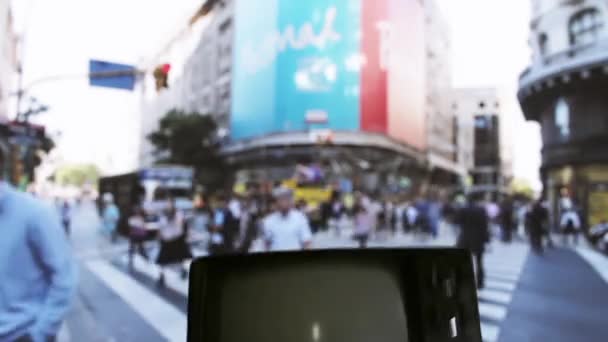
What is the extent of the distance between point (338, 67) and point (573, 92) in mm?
21944

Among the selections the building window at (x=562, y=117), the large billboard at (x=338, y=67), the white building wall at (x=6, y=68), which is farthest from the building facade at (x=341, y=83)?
the white building wall at (x=6, y=68)

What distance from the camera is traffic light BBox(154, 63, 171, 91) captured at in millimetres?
3928

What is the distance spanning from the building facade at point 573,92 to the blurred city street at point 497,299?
1.47 meters

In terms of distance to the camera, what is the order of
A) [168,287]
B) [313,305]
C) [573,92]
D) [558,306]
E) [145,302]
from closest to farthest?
[313,305], [558,306], [145,302], [168,287], [573,92]

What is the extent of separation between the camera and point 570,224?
9.28 metres

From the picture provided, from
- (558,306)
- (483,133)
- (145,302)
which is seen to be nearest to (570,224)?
(558,306)

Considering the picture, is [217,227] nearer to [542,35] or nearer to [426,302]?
[542,35]

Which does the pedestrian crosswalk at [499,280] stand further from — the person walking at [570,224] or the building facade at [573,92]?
the building facade at [573,92]

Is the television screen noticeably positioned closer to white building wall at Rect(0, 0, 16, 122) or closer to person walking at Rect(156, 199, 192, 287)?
person walking at Rect(156, 199, 192, 287)

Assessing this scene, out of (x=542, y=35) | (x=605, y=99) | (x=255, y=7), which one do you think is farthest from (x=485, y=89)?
(x=255, y=7)

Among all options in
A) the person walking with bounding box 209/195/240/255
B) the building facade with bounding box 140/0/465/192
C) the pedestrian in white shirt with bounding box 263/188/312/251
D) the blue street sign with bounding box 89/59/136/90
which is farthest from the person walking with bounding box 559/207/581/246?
the building facade with bounding box 140/0/465/192

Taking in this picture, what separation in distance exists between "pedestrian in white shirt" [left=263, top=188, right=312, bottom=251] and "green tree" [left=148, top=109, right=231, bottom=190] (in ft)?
35.0

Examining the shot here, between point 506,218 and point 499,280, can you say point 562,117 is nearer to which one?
point 499,280

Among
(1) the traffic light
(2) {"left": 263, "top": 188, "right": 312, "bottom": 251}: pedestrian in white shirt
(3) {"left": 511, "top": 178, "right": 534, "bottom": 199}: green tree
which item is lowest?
(2) {"left": 263, "top": 188, "right": 312, "bottom": 251}: pedestrian in white shirt
